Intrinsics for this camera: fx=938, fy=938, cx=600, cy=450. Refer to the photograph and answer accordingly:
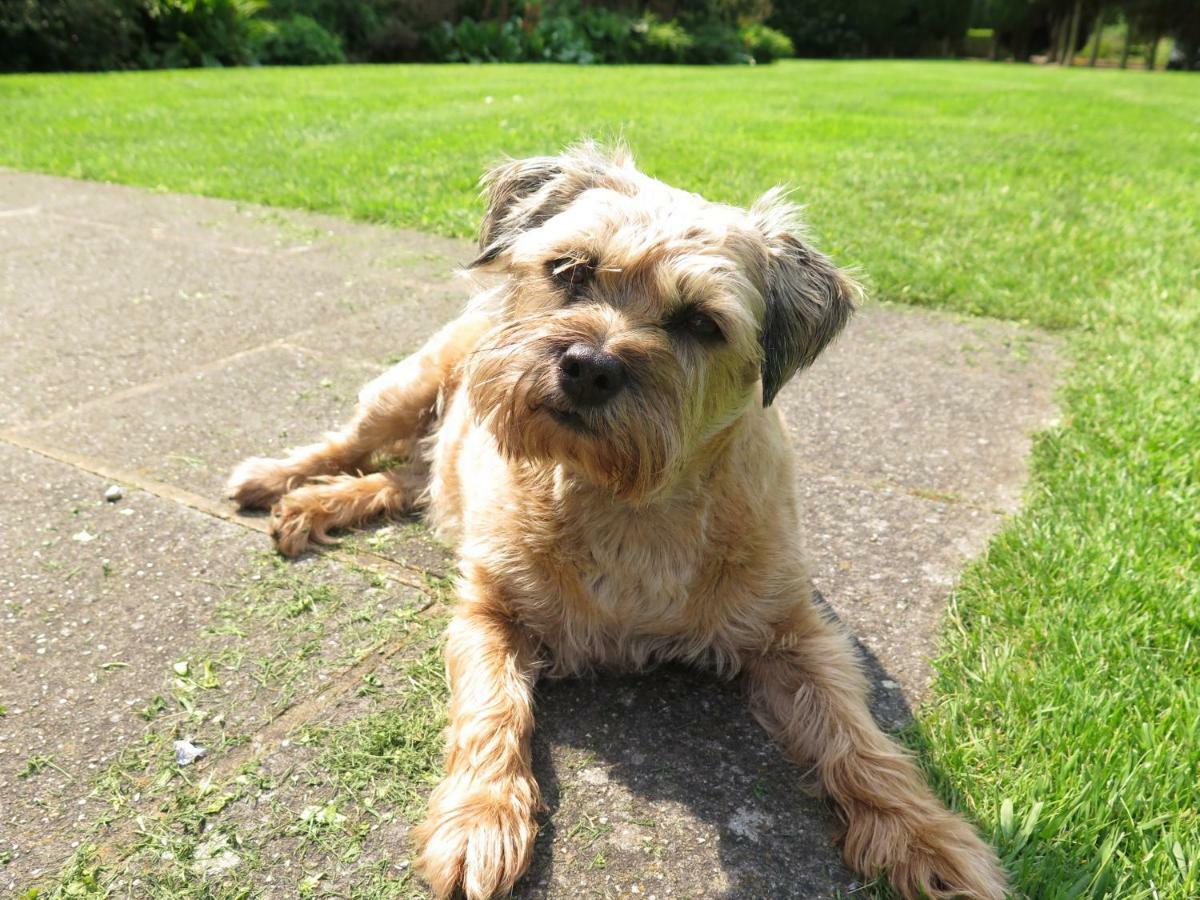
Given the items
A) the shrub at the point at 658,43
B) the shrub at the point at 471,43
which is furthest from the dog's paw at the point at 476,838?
the shrub at the point at 658,43

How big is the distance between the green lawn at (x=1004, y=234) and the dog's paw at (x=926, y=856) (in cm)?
10

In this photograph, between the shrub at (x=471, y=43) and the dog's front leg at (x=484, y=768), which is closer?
the dog's front leg at (x=484, y=768)

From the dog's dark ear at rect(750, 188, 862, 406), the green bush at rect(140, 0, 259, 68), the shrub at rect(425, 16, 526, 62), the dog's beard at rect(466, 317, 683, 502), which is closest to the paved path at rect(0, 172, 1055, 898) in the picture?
the dog's beard at rect(466, 317, 683, 502)

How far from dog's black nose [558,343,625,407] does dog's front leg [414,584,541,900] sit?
84 cm

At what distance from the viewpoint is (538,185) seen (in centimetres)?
333

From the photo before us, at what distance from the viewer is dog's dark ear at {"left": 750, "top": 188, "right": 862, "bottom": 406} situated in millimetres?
2967

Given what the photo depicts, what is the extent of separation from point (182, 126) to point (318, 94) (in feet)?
12.5

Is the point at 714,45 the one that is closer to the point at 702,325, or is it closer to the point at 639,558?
the point at 702,325

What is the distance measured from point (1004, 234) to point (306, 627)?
7.30 metres

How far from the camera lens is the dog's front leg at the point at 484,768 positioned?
218 cm

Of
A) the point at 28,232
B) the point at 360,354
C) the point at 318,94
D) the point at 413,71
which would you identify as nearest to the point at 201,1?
the point at 413,71

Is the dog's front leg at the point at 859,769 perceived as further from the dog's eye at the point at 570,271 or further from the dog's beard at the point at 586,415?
the dog's eye at the point at 570,271

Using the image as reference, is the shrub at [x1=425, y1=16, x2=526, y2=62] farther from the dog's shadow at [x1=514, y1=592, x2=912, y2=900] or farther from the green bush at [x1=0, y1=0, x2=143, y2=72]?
the dog's shadow at [x1=514, y1=592, x2=912, y2=900]

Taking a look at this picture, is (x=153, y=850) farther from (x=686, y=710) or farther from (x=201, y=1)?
(x=201, y=1)
